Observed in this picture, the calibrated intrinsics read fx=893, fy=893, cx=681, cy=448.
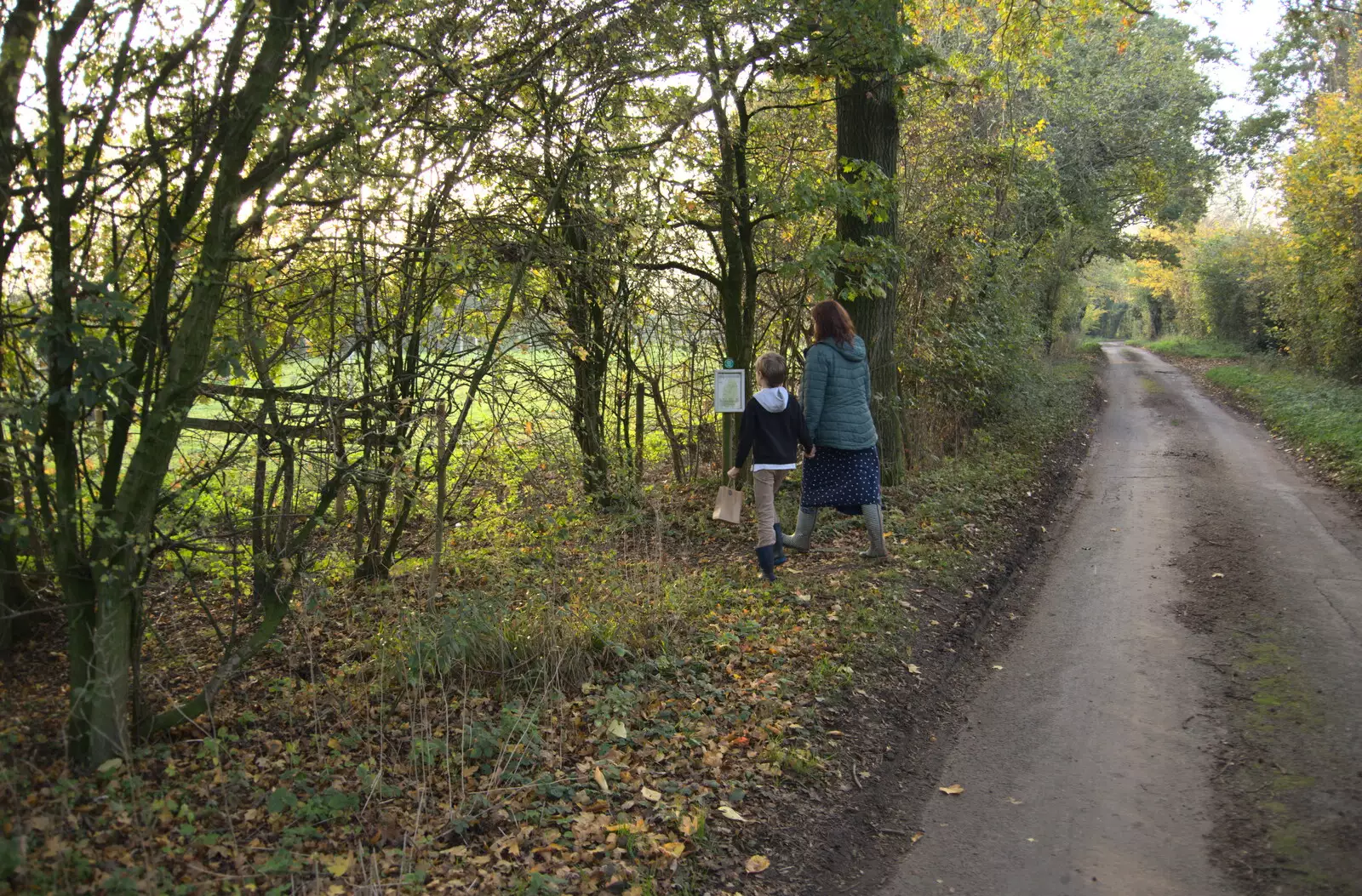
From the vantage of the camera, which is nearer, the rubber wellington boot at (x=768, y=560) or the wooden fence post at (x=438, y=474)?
the wooden fence post at (x=438, y=474)

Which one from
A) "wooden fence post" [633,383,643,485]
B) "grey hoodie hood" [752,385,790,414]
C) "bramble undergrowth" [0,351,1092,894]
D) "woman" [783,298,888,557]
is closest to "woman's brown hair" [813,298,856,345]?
"woman" [783,298,888,557]

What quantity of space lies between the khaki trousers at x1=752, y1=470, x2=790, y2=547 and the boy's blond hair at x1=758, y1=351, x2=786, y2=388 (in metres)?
0.74

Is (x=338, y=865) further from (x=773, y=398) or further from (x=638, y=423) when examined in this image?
(x=638, y=423)

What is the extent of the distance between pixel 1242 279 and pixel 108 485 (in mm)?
41716

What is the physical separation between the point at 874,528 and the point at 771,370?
1742 mm

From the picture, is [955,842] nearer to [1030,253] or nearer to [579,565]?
[579,565]

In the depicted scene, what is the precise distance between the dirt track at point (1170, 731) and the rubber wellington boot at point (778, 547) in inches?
80.0

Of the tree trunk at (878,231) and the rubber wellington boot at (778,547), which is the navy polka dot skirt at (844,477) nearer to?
the rubber wellington boot at (778,547)

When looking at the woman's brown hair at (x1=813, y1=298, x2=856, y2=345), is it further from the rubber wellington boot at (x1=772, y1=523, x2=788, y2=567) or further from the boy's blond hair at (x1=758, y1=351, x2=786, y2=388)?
the rubber wellington boot at (x1=772, y1=523, x2=788, y2=567)

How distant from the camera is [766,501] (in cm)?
745

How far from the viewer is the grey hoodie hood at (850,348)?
7785 mm

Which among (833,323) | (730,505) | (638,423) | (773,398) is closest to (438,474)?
(730,505)

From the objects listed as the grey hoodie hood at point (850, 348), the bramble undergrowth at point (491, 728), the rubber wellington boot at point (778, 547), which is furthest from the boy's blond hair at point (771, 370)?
the bramble undergrowth at point (491, 728)

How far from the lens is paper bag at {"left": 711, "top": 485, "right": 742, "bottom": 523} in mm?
7684
